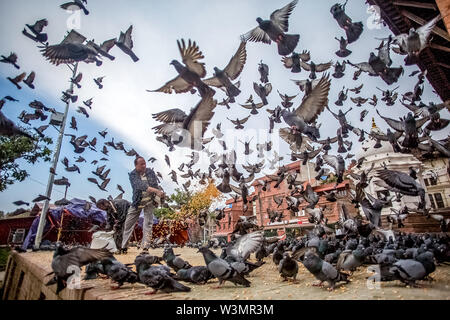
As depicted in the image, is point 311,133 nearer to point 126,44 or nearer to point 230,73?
point 230,73

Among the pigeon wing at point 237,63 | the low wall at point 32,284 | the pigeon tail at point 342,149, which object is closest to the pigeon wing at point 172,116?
the pigeon wing at point 237,63

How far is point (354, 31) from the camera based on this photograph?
5.74 meters

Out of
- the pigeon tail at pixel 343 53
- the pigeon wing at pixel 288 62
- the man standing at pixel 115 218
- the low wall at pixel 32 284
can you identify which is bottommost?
the low wall at pixel 32 284

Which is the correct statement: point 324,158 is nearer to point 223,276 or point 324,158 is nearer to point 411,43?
point 411,43

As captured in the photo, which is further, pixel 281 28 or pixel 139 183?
pixel 139 183

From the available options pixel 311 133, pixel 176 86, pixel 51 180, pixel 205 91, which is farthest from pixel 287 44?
pixel 51 180

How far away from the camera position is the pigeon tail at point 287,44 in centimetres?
584

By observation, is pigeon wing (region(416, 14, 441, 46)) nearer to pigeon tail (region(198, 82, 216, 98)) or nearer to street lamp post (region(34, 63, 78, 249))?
pigeon tail (region(198, 82, 216, 98))

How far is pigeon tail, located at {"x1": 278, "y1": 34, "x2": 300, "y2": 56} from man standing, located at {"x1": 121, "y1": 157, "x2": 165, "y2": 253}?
5.32 meters

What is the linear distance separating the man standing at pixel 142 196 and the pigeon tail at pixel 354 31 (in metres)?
6.92

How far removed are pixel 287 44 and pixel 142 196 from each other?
6.10 metres

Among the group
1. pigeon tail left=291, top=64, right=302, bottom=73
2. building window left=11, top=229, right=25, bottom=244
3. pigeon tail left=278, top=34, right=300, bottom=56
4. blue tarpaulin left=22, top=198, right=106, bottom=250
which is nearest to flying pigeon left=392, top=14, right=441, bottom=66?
pigeon tail left=278, top=34, right=300, bottom=56

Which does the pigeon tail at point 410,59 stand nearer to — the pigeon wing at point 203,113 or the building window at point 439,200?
the pigeon wing at point 203,113

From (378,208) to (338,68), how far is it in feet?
15.8
